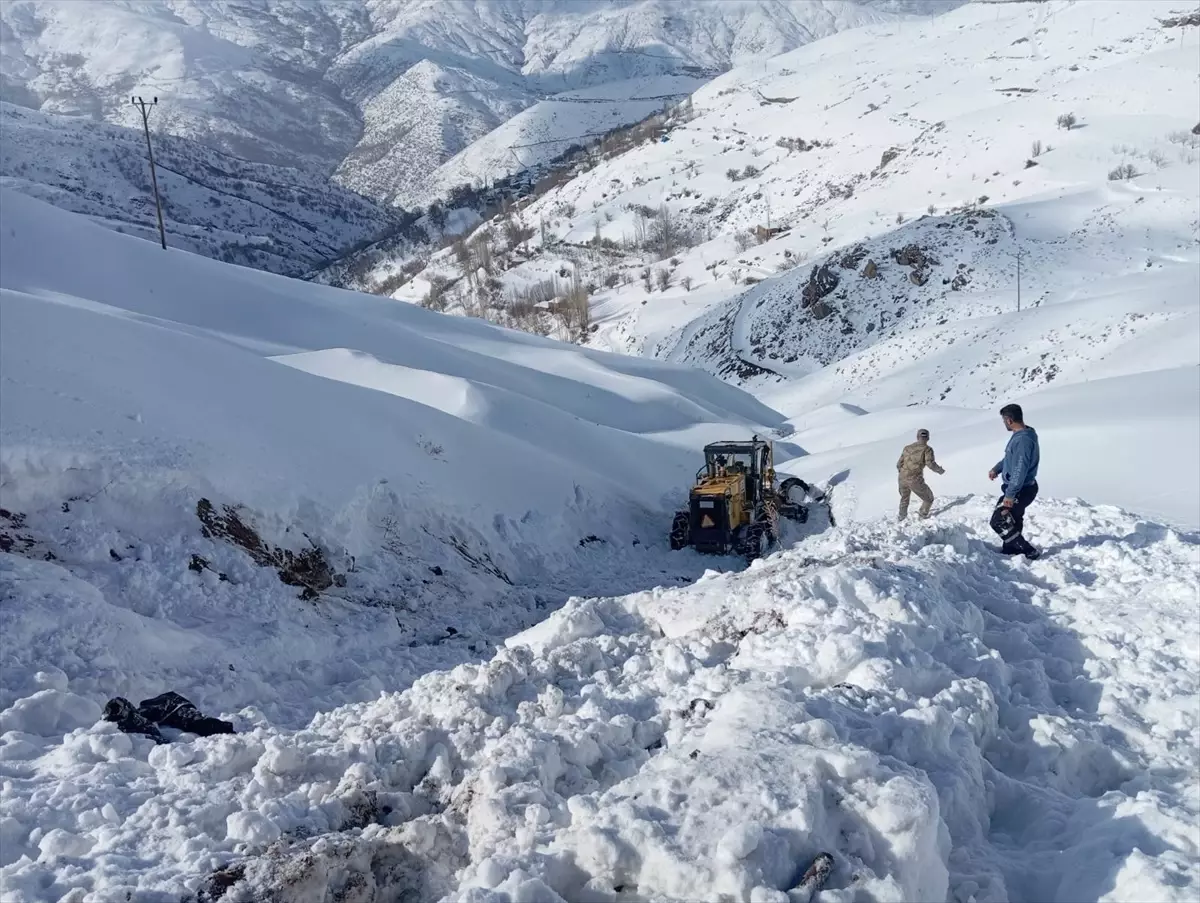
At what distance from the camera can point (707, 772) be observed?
4172 mm

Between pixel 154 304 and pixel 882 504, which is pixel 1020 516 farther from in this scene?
pixel 154 304

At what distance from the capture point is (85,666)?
6605 millimetres

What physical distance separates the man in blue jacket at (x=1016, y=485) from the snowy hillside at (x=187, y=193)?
132 metres

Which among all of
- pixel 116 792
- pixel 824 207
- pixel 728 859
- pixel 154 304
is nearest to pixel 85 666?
pixel 116 792

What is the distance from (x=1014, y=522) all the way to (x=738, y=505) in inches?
247

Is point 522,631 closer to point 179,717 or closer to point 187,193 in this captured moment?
point 179,717

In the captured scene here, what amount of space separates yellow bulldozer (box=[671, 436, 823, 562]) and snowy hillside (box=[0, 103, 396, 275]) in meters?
126

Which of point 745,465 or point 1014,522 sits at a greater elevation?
point 1014,522

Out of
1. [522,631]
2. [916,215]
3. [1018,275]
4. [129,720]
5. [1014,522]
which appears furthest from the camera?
[916,215]

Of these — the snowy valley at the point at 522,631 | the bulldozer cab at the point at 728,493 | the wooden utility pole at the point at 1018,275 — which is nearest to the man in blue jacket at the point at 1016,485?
the snowy valley at the point at 522,631

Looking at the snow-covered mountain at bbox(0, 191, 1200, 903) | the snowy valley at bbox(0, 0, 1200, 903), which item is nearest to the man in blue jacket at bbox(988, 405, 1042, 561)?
the snowy valley at bbox(0, 0, 1200, 903)

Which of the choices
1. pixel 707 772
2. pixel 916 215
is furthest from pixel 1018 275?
pixel 707 772

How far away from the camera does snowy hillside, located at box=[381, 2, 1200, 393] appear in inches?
1599

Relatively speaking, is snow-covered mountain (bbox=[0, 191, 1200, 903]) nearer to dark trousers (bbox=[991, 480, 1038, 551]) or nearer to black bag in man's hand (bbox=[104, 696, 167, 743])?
black bag in man's hand (bbox=[104, 696, 167, 743])
